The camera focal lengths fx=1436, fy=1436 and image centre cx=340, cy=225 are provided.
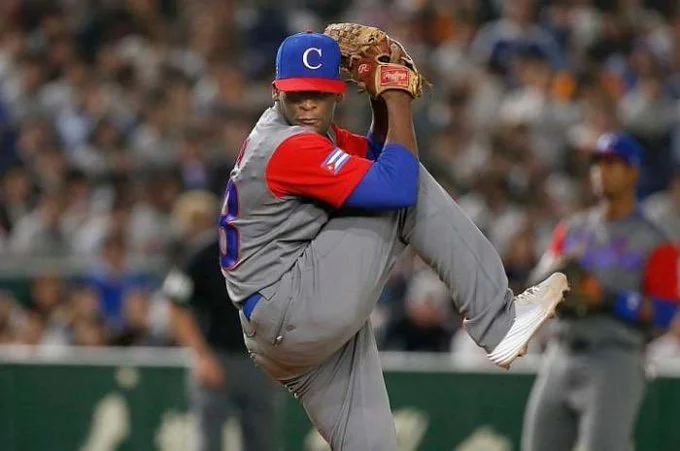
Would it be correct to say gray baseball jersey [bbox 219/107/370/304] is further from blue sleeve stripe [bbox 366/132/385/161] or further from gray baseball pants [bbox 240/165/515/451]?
blue sleeve stripe [bbox 366/132/385/161]

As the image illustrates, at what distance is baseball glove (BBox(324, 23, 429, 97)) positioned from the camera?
462 cm

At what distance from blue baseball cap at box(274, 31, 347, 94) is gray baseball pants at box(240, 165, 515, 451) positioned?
1.44 feet

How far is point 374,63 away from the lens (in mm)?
4652

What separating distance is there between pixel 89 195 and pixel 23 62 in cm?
196

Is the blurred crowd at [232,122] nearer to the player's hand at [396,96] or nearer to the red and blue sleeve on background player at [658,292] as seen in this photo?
the red and blue sleeve on background player at [658,292]

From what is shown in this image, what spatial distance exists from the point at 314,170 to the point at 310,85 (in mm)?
272

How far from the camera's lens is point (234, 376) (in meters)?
7.92

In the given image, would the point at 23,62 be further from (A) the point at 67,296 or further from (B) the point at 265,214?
(B) the point at 265,214

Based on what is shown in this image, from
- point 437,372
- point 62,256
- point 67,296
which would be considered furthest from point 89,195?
point 437,372


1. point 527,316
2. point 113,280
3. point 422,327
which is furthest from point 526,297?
point 113,280

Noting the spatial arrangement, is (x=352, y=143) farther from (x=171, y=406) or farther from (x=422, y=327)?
(x=422, y=327)

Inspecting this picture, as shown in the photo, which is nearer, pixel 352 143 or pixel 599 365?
pixel 352 143

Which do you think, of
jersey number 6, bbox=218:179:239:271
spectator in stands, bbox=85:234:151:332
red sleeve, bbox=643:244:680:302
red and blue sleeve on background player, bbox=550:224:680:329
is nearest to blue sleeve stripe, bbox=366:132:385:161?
jersey number 6, bbox=218:179:239:271

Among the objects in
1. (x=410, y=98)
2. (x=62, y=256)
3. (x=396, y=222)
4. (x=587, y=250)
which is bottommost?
(x=62, y=256)
